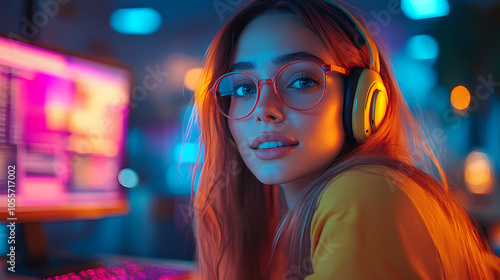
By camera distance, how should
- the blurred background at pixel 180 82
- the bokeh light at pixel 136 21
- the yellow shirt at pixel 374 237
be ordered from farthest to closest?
1. the bokeh light at pixel 136 21
2. the blurred background at pixel 180 82
3. the yellow shirt at pixel 374 237

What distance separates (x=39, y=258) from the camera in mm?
810

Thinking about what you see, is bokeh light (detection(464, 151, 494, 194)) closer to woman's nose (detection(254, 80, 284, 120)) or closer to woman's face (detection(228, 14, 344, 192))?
woman's face (detection(228, 14, 344, 192))

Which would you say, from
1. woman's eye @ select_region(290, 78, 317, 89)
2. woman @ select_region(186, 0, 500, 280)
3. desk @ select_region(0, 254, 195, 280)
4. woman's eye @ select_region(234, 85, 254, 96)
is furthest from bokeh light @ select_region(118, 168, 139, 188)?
woman's eye @ select_region(290, 78, 317, 89)

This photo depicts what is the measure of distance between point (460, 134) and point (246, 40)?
0.45 meters

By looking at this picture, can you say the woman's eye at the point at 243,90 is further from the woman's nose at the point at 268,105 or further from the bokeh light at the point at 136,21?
the bokeh light at the point at 136,21

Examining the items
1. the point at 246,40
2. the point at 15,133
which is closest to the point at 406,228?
the point at 246,40

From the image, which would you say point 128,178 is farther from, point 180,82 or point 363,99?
point 363,99

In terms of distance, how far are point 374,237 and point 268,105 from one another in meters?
0.26

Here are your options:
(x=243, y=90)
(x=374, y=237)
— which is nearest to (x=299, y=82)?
(x=243, y=90)

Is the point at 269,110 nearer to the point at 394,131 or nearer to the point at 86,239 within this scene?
the point at 394,131

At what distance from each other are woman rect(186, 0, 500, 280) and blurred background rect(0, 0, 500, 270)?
98 millimetres

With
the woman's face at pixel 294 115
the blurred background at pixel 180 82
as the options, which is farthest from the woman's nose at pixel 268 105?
the blurred background at pixel 180 82

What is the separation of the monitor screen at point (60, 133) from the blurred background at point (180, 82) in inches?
1.0

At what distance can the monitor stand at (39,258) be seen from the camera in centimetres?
77
